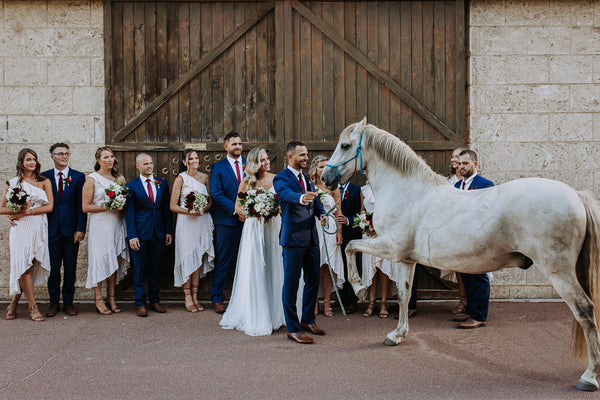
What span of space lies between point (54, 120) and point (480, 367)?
6.65 metres

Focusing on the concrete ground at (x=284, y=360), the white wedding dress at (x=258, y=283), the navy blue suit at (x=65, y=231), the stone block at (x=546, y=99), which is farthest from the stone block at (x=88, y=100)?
the stone block at (x=546, y=99)

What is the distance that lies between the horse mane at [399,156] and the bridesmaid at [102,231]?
349 centimetres

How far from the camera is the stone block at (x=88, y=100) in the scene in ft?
25.5

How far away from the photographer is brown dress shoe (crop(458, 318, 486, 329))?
6230mm

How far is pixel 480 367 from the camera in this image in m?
4.83

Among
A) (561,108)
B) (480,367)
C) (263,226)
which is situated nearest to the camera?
(480,367)

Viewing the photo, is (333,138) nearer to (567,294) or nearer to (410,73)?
(410,73)

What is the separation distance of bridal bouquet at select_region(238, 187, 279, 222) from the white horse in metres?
0.98

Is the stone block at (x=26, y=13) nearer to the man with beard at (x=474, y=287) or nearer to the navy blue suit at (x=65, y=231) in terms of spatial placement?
the navy blue suit at (x=65, y=231)

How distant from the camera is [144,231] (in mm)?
6988

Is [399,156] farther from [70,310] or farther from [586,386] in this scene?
[70,310]

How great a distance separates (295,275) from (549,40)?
5257 mm

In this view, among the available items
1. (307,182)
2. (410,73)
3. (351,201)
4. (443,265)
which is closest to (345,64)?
(410,73)

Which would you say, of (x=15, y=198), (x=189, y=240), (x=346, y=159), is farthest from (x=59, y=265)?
(x=346, y=159)
